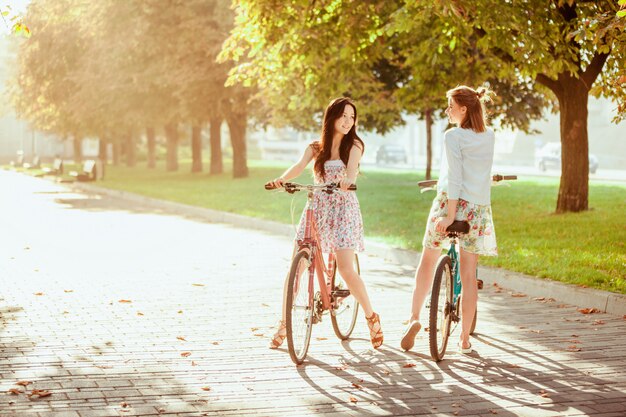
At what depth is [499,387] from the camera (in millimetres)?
6488

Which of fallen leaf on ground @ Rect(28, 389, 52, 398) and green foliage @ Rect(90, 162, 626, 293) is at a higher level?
green foliage @ Rect(90, 162, 626, 293)

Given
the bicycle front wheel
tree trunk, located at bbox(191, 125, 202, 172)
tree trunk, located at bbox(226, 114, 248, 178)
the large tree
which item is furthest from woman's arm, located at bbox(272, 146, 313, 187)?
tree trunk, located at bbox(191, 125, 202, 172)

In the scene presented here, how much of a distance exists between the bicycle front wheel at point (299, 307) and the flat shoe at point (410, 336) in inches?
29.0

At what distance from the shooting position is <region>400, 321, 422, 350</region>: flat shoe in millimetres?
A: 7492

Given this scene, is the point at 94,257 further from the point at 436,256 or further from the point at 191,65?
the point at 191,65

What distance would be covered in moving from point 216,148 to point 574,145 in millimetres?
27280

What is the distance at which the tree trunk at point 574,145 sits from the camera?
1819cm

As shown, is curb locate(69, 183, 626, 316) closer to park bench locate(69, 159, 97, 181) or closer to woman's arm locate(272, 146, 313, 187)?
woman's arm locate(272, 146, 313, 187)

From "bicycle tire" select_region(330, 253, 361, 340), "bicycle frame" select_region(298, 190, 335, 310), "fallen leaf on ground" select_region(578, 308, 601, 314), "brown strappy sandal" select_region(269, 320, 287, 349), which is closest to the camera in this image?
"bicycle frame" select_region(298, 190, 335, 310)

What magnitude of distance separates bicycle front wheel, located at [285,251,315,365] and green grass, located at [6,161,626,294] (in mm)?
714

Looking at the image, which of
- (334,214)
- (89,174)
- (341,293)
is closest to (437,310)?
(341,293)

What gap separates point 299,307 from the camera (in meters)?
7.13

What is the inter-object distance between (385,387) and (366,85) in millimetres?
22185

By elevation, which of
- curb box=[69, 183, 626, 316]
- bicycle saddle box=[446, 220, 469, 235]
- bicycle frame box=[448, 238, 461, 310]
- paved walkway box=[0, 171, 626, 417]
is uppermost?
bicycle saddle box=[446, 220, 469, 235]
